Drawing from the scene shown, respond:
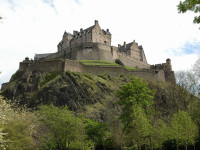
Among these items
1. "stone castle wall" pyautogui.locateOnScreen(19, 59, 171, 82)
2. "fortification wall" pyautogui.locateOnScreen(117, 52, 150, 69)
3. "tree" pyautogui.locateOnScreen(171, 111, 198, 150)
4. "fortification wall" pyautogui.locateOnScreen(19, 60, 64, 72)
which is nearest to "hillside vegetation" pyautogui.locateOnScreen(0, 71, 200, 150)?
"tree" pyautogui.locateOnScreen(171, 111, 198, 150)

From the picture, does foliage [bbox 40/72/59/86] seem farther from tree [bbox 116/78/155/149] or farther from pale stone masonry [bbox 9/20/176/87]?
tree [bbox 116/78/155/149]

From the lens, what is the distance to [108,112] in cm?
3544

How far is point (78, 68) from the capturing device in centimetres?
4462

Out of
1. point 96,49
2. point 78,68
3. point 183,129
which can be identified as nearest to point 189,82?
point 183,129

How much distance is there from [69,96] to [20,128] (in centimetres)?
1636

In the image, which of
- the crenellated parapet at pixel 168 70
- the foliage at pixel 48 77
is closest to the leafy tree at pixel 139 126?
the foliage at pixel 48 77

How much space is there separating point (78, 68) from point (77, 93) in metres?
9.19

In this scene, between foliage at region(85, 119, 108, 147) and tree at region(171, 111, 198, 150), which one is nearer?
tree at region(171, 111, 198, 150)

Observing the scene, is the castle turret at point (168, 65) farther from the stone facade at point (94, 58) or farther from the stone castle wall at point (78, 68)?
the stone castle wall at point (78, 68)

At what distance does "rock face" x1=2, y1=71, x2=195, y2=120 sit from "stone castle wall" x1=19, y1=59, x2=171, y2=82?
5.44ft

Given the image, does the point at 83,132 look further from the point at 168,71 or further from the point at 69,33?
Result: the point at 69,33

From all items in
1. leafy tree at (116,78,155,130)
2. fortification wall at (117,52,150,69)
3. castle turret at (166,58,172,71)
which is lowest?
leafy tree at (116,78,155,130)

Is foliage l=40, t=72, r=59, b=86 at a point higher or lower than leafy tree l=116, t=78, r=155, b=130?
higher

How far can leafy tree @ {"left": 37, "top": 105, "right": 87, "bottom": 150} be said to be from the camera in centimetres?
2453
